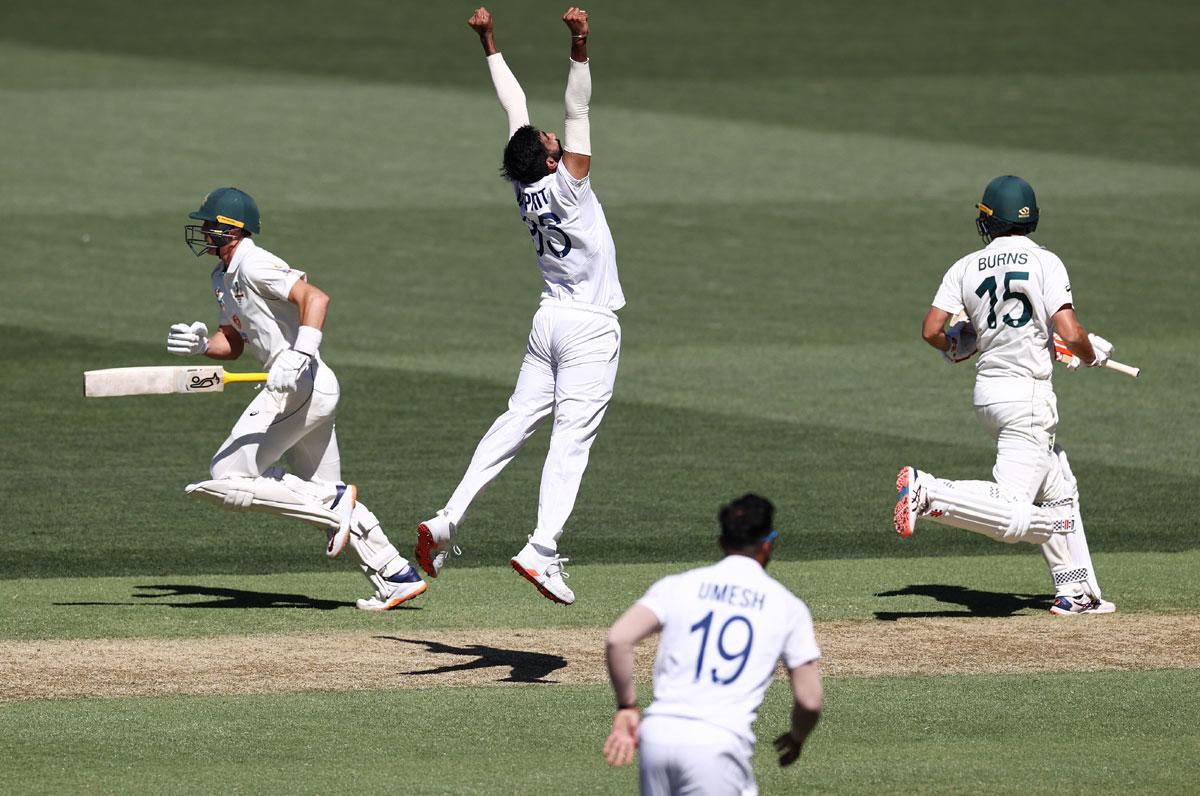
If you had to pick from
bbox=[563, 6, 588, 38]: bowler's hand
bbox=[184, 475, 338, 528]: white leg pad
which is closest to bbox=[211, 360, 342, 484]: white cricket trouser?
bbox=[184, 475, 338, 528]: white leg pad

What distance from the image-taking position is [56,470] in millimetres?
16594

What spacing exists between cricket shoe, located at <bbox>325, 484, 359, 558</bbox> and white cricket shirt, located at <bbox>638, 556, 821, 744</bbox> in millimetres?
5418

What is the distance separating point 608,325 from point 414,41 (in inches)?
1364

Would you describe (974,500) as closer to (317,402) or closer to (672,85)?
(317,402)

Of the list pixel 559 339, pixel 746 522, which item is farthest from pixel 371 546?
pixel 746 522

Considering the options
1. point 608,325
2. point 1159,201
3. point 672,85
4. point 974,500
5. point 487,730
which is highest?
point 672,85

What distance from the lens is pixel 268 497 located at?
11844mm

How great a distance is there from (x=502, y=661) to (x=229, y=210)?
3211 millimetres

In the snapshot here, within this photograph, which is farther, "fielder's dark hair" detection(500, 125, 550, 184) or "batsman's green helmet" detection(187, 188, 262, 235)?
"batsman's green helmet" detection(187, 188, 262, 235)

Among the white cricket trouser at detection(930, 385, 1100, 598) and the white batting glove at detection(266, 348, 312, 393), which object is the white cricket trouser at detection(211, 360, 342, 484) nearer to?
the white batting glove at detection(266, 348, 312, 393)

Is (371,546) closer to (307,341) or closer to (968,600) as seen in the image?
(307,341)

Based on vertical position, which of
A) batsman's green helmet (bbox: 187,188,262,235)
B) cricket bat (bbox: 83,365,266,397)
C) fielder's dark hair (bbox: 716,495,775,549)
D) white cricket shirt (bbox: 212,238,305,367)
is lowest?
fielder's dark hair (bbox: 716,495,775,549)

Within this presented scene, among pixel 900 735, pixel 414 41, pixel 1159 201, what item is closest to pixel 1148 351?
pixel 1159 201

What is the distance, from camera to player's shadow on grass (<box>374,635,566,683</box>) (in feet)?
35.4
